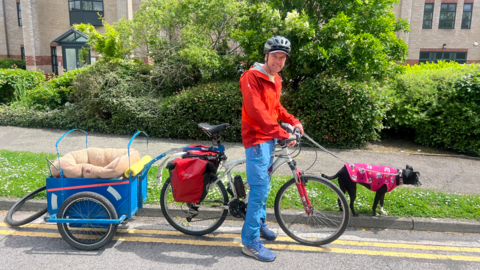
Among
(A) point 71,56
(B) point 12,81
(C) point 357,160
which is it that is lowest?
(C) point 357,160

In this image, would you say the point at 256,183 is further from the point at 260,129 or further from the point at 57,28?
the point at 57,28

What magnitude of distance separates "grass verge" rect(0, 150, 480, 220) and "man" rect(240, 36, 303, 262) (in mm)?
1119

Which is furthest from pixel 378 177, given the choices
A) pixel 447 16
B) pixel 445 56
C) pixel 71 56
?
pixel 447 16

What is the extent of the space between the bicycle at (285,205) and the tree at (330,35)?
4465 millimetres

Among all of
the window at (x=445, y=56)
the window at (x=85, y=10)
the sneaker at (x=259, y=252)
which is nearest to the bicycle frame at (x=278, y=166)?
the sneaker at (x=259, y=252)

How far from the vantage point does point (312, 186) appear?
3846 mm

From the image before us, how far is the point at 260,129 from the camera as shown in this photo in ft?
11.3

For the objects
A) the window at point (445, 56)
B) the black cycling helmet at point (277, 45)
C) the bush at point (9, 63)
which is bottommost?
the black cycling helmet at point (277, 45)

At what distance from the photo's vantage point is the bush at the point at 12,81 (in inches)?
441

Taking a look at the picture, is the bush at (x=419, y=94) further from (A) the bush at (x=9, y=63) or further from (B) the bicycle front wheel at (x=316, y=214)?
(A) the bush at (x=9, y=63)

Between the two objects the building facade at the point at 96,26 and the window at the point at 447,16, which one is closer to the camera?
the building facade at the point at 96,26

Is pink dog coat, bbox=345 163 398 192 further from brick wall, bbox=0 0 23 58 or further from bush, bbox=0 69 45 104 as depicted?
brick wall, bbox=0 0 23 58

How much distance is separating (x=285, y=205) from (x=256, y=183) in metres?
0.87

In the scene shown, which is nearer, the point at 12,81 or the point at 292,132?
the point at 292,132
